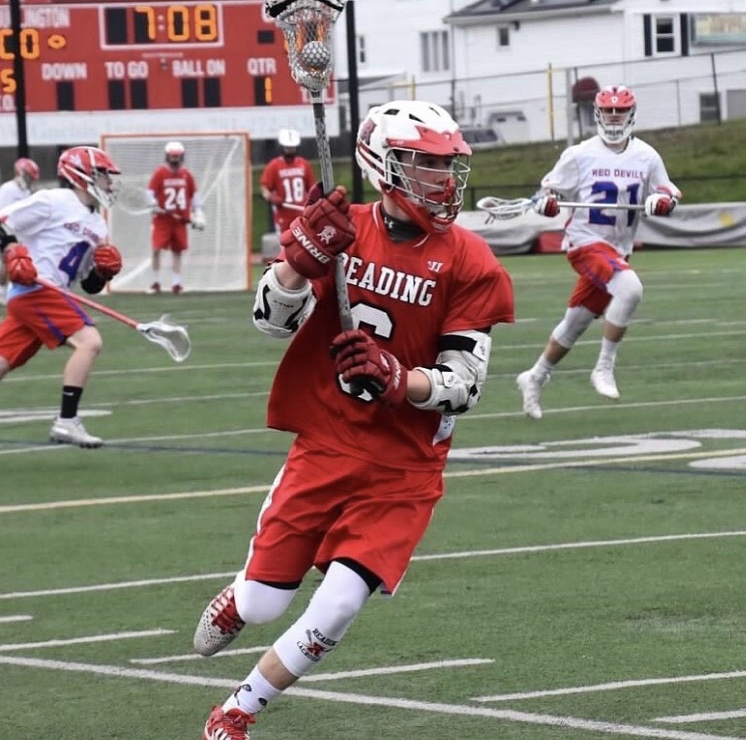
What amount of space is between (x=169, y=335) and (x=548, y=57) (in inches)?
2124

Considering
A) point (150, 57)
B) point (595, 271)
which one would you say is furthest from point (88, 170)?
point (150, 57)

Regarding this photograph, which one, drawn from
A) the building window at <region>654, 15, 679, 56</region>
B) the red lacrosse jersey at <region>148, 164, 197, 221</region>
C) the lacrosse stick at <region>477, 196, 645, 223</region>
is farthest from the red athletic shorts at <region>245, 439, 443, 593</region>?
the building window at <region>654, 15, 679, 56</region>

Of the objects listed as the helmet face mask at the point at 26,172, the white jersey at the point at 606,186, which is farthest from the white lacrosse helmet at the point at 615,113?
the helmet face mask at the point at 26,172

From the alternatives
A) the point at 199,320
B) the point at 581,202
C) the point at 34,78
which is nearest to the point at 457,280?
the point at 581,202

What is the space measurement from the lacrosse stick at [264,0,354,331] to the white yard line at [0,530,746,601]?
9.67ft

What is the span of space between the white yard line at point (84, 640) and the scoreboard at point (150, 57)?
22.5m

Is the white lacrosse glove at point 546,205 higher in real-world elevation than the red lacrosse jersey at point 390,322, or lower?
higher

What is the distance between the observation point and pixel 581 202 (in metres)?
13.6

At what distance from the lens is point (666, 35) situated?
62156mm

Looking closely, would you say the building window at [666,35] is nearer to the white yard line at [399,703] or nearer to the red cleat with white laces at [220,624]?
the white yard line at [399,703]

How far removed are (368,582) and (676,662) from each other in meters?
1.47

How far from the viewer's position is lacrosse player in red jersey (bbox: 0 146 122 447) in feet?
38.8

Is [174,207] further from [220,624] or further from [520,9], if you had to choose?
[520,9]

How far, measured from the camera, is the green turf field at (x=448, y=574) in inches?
241
